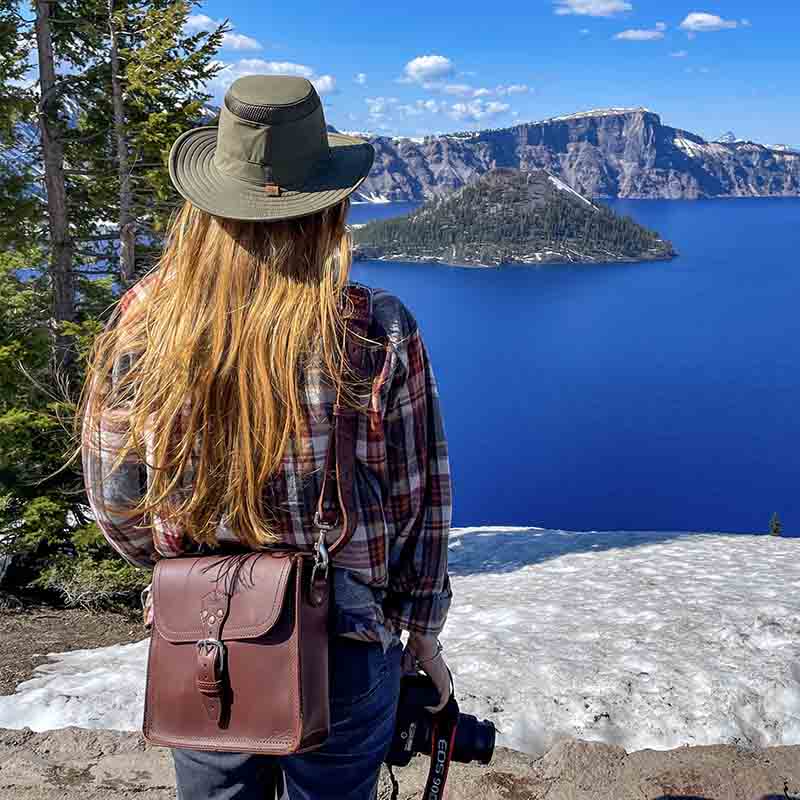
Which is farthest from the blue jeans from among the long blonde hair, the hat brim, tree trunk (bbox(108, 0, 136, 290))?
tree trunk (bbox(108, 0, 136, 290))

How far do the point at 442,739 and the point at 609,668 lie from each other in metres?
3.28

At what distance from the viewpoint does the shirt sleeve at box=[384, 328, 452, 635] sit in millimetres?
1824

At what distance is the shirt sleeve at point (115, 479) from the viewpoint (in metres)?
1.80

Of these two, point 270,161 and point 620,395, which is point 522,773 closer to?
point 270,161

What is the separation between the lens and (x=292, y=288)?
167cm

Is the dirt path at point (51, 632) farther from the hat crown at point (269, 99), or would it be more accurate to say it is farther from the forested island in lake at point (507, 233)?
the forested island in lake at point (507, 233)

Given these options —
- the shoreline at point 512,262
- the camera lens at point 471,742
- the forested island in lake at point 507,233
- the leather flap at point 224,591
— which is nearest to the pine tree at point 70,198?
the camera lens at point 471,742

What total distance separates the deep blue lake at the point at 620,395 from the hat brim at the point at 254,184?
77.8 ft

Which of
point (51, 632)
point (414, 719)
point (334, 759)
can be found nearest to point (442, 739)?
point (414, 719)

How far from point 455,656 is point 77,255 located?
9.16 metres

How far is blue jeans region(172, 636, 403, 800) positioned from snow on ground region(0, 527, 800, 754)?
2674 mm

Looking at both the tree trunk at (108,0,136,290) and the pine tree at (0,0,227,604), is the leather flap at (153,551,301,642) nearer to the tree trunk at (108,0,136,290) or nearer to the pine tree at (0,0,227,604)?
the pine tree at (0,0,227,604)

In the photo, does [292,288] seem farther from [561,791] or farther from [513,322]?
[513,322]

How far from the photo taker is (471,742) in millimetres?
2406
